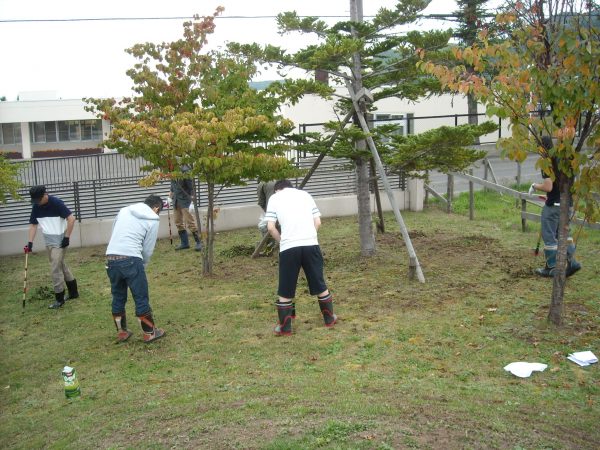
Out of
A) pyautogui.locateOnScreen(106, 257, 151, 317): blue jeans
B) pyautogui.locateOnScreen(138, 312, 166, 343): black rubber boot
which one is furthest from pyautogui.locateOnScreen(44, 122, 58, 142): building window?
pyautogui.locateOnScreen(138, 312, 166, 343): black rubber boot

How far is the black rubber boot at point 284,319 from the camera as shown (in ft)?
25.7

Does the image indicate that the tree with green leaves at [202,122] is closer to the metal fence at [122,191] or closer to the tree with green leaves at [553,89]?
the metal fence at [122,191]

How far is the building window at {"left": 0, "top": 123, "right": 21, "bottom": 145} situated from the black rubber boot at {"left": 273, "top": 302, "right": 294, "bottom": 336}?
136 feet

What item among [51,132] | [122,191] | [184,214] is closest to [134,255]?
[184,214]

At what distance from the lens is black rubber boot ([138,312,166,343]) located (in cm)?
787

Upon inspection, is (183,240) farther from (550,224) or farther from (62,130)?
(62,130)

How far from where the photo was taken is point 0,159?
12828mm

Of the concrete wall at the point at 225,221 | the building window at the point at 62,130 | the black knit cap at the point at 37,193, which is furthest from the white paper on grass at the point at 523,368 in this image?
the building window at the point at 62,130

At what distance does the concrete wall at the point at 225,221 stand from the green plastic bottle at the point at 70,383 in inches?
323

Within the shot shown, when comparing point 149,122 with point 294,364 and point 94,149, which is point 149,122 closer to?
point 294,364

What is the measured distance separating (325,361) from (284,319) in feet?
3.31

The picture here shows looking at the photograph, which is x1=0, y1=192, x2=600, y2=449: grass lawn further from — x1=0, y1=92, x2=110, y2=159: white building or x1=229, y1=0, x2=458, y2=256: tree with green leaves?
x1=0, y1=92, x2=110, y2=159: white building

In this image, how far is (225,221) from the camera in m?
15.5

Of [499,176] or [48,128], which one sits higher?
[48,128]
